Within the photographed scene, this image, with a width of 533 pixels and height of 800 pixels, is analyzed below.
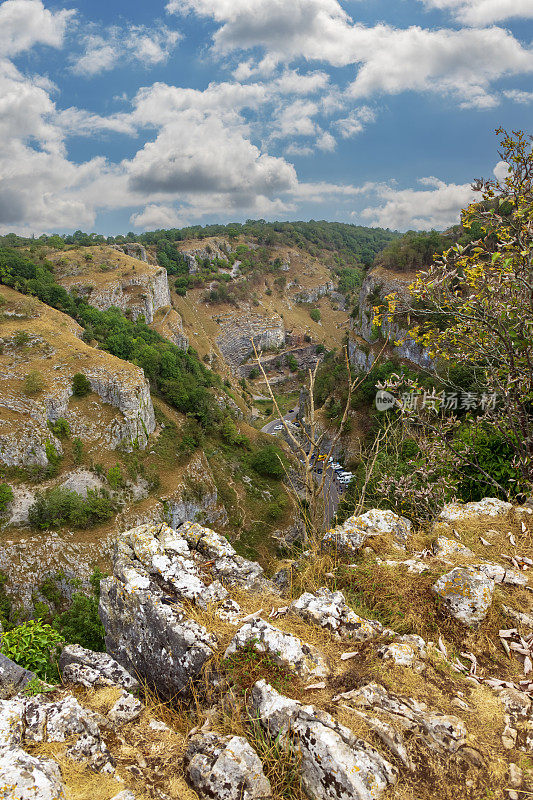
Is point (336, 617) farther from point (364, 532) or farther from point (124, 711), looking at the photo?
point (124, 711)

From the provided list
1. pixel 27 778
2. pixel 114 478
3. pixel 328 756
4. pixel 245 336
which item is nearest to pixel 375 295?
pixel 245 336

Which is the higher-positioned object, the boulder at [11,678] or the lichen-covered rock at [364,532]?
the lichen-covered rock at [364,532]

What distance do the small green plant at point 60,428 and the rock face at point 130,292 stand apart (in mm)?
35406

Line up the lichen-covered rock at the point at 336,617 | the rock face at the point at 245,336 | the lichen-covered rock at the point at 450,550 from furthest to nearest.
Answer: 1. the rock face at the point at 245,336
2. the lichen-covered rock at the point at 450,550
3. the lichen-covered rock at the point at 336,617

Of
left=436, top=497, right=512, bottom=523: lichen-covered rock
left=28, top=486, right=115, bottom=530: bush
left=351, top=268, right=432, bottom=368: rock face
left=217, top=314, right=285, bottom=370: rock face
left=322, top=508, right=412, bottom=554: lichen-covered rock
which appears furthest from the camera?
left=217, top=314, right=285, bottom=370: rock face

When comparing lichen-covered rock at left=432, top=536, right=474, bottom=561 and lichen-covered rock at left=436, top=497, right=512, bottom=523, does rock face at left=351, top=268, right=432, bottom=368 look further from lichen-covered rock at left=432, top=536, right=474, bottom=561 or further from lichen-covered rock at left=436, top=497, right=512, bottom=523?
lichen-covered rock at left=432, top=536, right=474, bottom=561

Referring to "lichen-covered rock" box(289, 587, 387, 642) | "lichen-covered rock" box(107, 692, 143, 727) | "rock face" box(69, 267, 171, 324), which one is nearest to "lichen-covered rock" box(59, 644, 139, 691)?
"lichen-covered rock" box(107, 692, 143, 727)

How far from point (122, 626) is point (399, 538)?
191 inches

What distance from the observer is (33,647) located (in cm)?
806

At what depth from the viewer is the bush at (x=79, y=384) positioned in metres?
37.2

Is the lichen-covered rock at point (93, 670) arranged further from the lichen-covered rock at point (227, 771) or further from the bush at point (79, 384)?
the bush at point (79, 384)

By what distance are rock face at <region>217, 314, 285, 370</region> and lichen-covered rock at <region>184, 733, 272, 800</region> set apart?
9093cm

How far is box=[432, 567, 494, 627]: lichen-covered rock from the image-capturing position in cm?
498

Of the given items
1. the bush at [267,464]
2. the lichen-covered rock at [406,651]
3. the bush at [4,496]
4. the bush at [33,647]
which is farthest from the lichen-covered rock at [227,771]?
the bush at [267,464]
